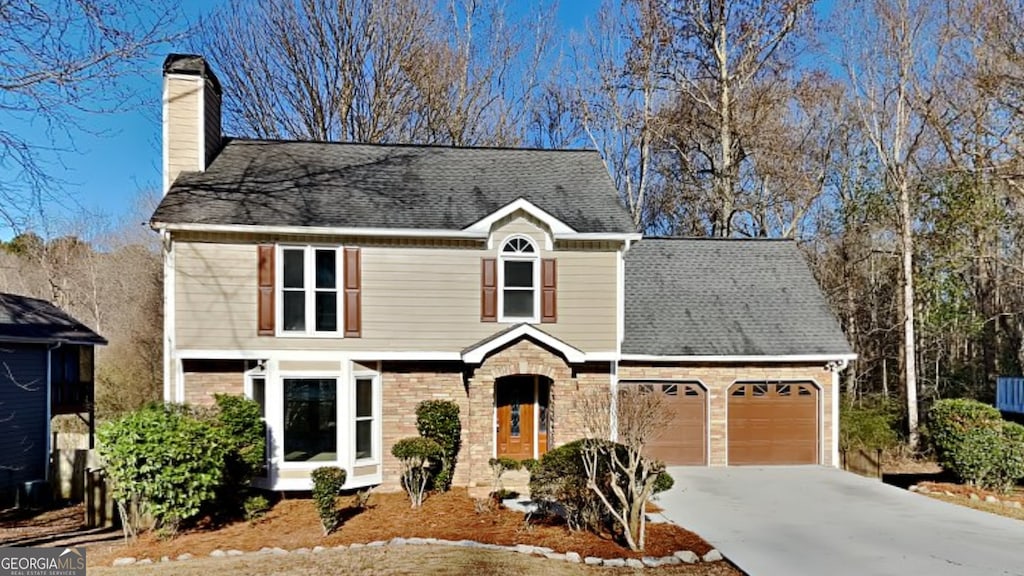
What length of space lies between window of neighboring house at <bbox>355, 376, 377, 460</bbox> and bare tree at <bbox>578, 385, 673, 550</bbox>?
4.82 m

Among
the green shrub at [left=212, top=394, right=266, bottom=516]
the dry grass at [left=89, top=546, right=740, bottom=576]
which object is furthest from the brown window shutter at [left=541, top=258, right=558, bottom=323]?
the green shrub at [left=212, top=394, right=266, bottom=516]

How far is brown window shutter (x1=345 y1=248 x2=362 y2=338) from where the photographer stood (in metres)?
12.6

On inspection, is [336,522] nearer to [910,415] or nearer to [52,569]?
[52,569]

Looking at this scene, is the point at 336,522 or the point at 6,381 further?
the point at 6,381

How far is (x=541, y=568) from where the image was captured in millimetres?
8188

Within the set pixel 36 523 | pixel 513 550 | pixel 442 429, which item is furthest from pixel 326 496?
pixel 36 523

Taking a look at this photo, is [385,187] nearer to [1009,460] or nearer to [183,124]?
[183,124]

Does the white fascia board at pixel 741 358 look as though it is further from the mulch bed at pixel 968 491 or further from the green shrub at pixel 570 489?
the green shrub at pixel 570 489

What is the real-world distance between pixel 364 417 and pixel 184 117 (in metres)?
7.27

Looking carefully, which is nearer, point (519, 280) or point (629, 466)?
point (629, 466)

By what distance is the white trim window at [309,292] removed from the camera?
41.1ft

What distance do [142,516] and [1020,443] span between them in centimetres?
1663

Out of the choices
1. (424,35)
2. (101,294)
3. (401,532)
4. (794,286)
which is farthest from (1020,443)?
(101,294)

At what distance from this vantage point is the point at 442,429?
41.5 ft
